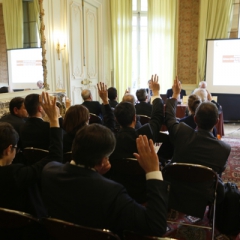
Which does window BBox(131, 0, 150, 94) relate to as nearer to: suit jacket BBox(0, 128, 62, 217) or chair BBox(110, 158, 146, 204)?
chair BBox(110, 158, 146, 204)

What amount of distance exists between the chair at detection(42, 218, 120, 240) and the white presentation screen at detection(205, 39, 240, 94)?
7541 mm

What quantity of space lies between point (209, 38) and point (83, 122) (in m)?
6.69

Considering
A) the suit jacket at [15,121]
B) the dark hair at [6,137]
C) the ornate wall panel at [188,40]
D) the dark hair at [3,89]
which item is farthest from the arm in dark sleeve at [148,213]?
the ornate wall panel at [188,40]

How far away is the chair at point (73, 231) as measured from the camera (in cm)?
115

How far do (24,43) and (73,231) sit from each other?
478cm

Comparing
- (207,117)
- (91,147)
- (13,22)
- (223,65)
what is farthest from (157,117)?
(223,65)

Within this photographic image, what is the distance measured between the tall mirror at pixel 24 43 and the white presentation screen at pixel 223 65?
15.7ft

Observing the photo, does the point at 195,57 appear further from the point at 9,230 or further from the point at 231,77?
the point at 9,230

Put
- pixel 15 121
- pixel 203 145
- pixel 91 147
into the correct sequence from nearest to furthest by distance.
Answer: pixel 91 147, pixel 203 145, pixel 15 121

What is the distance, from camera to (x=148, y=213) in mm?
1163

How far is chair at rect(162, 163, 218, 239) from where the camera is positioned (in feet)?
7.04

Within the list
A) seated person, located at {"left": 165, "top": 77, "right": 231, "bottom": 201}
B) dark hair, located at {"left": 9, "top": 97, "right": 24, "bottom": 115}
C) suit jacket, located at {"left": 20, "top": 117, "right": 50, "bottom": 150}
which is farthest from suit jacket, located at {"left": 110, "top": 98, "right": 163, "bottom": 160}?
dark hair, located at {"left": 9, "top": 97, "right": 24, "bottom": 115}

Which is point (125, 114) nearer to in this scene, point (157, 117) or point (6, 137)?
point (157, 117)

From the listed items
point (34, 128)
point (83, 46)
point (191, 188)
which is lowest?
point (191, 188)
